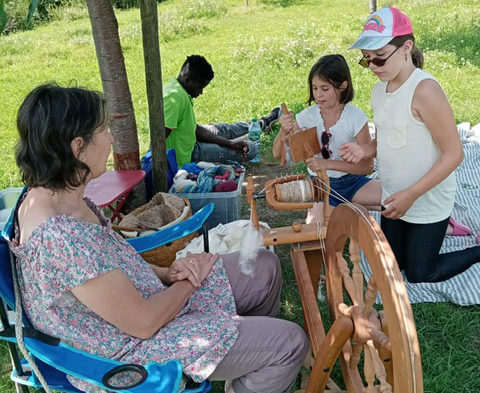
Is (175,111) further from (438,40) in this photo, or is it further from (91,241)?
(438,40)

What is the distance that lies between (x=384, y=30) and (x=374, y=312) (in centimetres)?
124

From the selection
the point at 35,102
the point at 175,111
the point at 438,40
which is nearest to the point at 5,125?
the point at 175,111

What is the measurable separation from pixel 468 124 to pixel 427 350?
3.17m

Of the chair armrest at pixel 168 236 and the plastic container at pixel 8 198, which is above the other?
the chair armrest at pixel 168 236

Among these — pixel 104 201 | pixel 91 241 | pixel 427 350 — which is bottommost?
pixel 427 350

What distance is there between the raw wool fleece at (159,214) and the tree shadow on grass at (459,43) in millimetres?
5452

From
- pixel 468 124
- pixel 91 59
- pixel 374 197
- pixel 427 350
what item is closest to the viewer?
pixel 427 350

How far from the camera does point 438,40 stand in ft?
28.0

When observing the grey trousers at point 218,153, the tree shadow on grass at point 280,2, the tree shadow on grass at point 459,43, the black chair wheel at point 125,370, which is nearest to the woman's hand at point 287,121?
the black chair wheel at point 125,370

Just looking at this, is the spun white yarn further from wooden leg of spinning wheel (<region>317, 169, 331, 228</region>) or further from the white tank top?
the white tank top

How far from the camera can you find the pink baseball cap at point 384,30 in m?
2.21

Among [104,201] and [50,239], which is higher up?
[50,239]

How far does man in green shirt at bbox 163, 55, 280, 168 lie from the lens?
4071 millimetres

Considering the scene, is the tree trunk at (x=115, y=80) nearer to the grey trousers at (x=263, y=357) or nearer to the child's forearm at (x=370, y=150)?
the child's forearm at (x=370, y=150)
